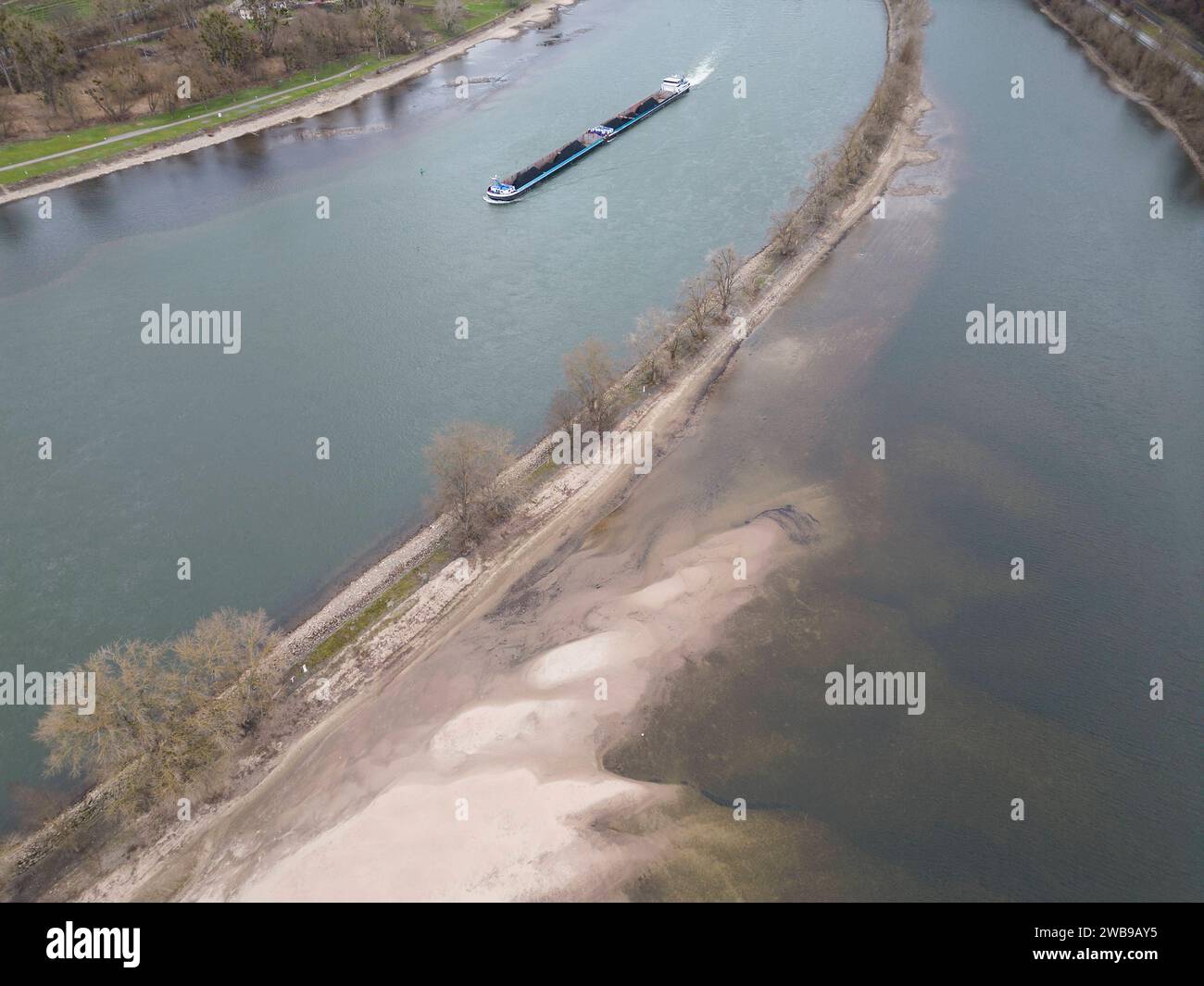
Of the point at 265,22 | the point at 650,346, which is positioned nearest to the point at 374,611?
the point at 650,346

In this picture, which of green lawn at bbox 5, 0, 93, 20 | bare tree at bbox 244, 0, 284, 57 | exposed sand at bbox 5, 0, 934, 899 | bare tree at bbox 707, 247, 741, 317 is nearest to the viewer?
exposed sand at bbox 5, 0, 934, 899

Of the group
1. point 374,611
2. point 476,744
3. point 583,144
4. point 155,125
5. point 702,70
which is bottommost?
point 476,744

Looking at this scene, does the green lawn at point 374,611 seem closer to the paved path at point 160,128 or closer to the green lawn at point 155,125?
the green lawn at point 155,125

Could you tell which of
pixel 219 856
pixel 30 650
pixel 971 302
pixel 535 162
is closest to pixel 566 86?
pixel 535 162

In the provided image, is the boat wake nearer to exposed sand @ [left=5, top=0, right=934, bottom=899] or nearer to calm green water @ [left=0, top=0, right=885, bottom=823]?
calm green water @ [left=0, top=0, right=885, bottom=823]

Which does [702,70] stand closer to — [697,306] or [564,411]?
[697,306]

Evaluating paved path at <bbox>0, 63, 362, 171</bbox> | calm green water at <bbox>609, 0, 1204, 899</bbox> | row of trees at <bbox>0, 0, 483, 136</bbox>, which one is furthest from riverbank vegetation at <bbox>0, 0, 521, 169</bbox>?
calm green water at <bbox>609, 0, 1204, 899</bbox>
